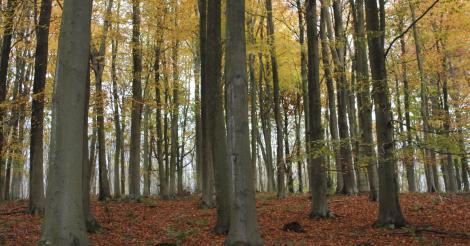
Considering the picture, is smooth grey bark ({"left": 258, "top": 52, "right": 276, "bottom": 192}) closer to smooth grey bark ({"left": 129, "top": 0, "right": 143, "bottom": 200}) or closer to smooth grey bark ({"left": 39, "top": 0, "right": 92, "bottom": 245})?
smooth grey bark ({"left": 129, "top": 0, "right": 143, "bottom": 200})

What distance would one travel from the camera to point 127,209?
1462 cm

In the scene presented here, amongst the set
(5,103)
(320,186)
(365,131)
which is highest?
(5,103)

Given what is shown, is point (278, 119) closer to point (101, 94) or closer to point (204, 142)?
point (204, 142)

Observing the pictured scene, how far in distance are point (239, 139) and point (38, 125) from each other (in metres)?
8.48

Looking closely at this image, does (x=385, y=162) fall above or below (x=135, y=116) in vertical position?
below

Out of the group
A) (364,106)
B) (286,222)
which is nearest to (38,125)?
(286,222)

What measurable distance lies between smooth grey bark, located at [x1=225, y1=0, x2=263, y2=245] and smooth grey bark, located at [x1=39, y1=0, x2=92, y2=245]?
2622 millimetres

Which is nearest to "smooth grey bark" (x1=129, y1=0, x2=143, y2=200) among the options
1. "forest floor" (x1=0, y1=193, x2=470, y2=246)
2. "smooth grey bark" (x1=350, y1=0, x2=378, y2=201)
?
"forest floor" (x1=0, y1=193, x2=470, y2=246)

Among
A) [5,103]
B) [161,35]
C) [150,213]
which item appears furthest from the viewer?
[161,35]

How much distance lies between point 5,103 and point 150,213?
5979mm

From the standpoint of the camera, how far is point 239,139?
7.23 m

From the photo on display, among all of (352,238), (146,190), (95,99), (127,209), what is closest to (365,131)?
(352,238)

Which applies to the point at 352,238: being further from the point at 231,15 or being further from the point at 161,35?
the point at 161,35

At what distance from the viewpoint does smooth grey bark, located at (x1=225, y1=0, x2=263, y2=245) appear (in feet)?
23.2
